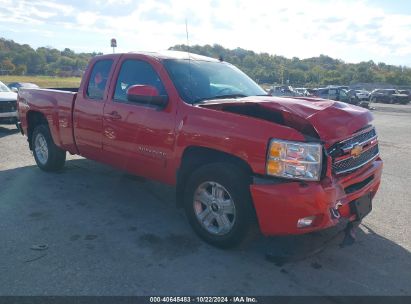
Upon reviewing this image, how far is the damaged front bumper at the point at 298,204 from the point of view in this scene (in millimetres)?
3285

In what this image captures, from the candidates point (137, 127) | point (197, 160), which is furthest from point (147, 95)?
point (197, 160)

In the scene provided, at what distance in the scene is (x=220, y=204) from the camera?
3850 mm

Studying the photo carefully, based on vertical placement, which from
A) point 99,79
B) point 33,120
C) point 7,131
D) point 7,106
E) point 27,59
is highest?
point 27,59

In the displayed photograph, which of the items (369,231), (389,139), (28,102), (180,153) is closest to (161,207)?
(180,153)

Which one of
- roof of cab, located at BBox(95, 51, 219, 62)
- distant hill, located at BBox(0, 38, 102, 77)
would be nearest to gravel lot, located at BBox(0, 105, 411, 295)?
roof of cab, located at BBox(95, 51, 219, 62)

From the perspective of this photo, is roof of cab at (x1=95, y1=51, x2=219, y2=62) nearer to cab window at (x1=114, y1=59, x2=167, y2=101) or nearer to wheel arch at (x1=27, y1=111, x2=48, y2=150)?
cab window at (x1=114, y1=59, x2=167, y2=101)

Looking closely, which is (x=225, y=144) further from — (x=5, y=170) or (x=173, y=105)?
(x=5, y=170)

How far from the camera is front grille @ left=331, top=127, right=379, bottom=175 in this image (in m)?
3.56

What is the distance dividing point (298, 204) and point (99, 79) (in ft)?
11.0

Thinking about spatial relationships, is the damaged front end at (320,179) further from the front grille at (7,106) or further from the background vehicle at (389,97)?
the background vehicle at (389,97)

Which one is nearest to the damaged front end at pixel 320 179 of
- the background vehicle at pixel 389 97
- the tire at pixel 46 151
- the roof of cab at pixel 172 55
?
the roof of cab at pixel 172 55

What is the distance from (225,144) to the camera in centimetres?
365

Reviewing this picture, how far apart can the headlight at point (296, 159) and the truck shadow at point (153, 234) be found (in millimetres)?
702

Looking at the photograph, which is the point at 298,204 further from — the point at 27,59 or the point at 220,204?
the point at 27,59
